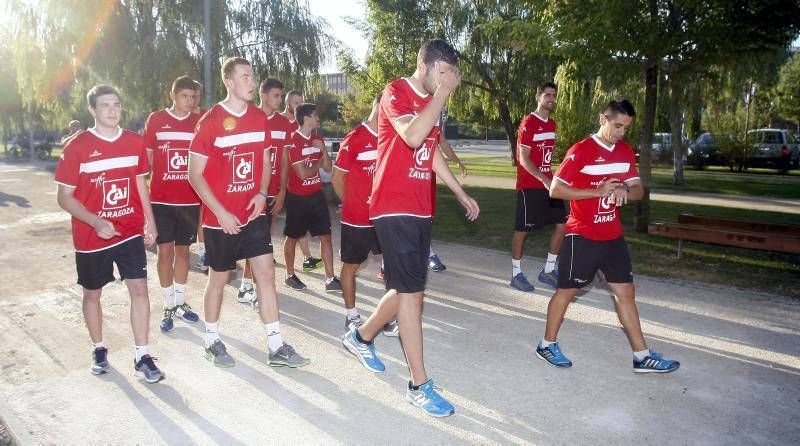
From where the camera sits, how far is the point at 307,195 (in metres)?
7.04

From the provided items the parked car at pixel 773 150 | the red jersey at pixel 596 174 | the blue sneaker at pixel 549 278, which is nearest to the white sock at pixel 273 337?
the red jersey at pixel 596 174

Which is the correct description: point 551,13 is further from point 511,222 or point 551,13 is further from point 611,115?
point 611,115

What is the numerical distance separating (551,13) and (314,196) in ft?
16.0

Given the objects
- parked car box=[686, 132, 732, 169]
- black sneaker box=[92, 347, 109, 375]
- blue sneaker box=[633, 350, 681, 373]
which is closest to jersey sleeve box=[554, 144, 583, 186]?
blue sneaker box=[633, 350, 681, 373]

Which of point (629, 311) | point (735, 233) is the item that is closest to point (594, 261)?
point (629, 311)

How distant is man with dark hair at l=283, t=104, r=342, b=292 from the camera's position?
22.0 ft

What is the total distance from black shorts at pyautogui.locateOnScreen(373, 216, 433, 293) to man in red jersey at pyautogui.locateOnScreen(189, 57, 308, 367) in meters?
1.15

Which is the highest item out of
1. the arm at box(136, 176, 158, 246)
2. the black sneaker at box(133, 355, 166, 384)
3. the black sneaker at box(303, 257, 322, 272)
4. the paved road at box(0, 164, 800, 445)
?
the arm at box(136, 176, 158, 246)

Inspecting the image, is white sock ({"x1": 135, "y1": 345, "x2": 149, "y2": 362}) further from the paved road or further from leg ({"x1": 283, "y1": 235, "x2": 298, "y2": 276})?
leg ({"x1": 283, "y1": 235, "x2": 298, "y2": 276})

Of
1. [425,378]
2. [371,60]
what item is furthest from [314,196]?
[371,60]

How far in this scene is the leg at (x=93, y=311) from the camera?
4680 mm

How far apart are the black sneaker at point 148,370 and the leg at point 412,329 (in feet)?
6.06

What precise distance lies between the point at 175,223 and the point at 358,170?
78.2 inches

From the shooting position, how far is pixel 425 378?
13.6 feet
